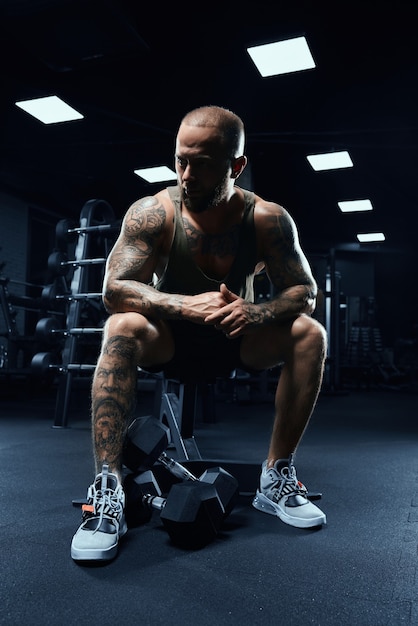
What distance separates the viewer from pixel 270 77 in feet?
15.0

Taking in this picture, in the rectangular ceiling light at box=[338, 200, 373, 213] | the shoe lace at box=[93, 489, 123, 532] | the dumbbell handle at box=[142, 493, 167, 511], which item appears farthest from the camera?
the rectangular ceiling light at box=[338, 200, 373, 213]

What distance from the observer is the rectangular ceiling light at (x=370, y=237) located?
10234 millimetres

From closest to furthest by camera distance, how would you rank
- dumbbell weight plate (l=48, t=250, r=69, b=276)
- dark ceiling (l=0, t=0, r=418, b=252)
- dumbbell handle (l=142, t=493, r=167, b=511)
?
dumbbell handle (l=142, t=493, r=167, b=511) < dumbbell weight plate (l=48, t=250, r=69, b=276) < dark ceiling (l=0, t=0, r=418, b=252)

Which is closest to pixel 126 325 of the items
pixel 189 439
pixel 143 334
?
pixel 143 334

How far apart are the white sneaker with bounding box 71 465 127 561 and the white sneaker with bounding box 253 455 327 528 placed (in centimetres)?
39

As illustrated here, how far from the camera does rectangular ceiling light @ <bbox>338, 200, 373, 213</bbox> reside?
8.29 m

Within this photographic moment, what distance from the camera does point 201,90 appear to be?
192 inches

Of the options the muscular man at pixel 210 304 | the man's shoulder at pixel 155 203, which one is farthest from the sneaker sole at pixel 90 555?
the man's shoulder at pixel 155 203

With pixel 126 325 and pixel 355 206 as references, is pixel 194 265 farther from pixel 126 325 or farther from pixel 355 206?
pixel 355 206

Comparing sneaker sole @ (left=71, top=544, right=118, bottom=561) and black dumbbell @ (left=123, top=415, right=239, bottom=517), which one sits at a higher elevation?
black dumbbell @ (left=123, top=415, right=239, bottom=517)

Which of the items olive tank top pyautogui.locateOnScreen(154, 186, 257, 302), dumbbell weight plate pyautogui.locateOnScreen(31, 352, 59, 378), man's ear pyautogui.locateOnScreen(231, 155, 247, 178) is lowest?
dumbbell weight plate pyautogui.locateOnScreen(31, 352, 59, 378)

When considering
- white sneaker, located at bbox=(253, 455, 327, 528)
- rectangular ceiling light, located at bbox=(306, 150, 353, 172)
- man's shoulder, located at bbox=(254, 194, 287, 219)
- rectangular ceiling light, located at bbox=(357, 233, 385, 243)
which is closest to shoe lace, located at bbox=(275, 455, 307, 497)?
white sneaker, located at bbox=(253, 455, 327, 528)

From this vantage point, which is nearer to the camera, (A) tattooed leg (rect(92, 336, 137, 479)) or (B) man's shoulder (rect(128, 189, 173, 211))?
(A) tattooed leg (rect(92, 336, 137, 479))

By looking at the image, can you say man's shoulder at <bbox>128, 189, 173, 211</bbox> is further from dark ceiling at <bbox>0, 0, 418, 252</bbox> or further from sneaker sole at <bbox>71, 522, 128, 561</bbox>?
dark ceiling at <bbox>0, 0, 418, 252</bbox>
